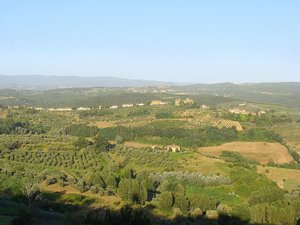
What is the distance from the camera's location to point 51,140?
7950 cm

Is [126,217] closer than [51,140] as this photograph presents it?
Yes

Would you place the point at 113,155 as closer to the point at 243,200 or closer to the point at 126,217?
the point at 243,200

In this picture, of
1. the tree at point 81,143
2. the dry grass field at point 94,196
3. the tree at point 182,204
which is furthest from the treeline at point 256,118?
the tree at point 182,204

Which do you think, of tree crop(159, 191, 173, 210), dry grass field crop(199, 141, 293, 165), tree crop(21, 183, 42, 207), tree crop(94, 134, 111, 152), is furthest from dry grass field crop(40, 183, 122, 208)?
dry grass field crop(199, 141, 293, 165)

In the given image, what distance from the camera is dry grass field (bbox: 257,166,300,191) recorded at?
61656 mm

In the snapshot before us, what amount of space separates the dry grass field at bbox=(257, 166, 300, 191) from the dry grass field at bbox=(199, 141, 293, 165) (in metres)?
11.5

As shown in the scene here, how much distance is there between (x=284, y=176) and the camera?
66.4 meters

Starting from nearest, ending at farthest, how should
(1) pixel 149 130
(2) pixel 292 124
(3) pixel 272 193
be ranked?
(3) pixel 272 193
(1) pixel 149 130
(2) pixel 292 124

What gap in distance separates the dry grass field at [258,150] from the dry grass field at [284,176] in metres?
11.5

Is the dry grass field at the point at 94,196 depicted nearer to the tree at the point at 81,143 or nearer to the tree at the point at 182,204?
the tree at the point at 182,204

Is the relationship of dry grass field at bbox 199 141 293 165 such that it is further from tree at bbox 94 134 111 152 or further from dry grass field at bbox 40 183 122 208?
dry grass field at bbox 40 183 122 208

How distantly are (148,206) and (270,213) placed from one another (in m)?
12.2

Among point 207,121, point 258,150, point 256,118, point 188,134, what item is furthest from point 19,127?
point 256,118

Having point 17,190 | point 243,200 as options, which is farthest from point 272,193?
point 17,190
